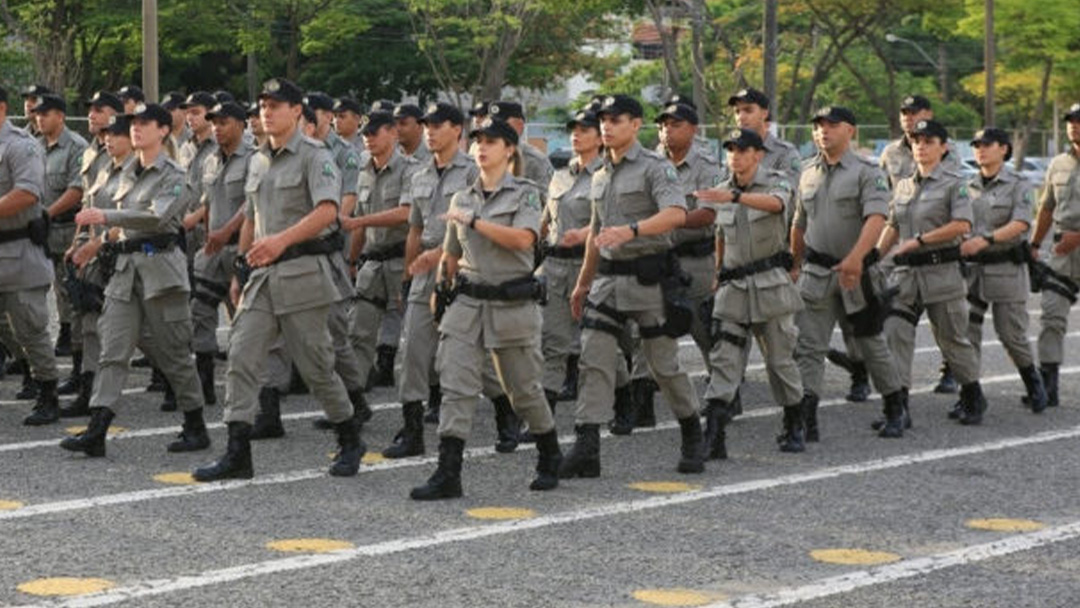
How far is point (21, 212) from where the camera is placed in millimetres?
11359

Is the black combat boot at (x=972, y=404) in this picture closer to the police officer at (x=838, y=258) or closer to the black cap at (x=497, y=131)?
the police officer at (x=838, y=258)

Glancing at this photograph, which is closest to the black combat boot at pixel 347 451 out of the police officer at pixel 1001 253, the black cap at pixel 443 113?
the black cap at pixel 443 113

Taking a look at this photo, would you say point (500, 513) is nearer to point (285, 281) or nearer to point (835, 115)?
point (285, 281)

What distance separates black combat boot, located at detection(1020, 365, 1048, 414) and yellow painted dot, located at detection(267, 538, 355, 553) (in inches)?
232

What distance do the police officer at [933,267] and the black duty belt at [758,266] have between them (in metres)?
1.47

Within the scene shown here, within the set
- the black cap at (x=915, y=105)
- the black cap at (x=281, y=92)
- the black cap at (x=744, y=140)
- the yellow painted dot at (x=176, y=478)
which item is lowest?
the yellow painted dot at (x=176, y=478)

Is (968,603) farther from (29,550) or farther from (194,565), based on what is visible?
(29,550)

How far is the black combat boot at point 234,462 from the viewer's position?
9.11 metres

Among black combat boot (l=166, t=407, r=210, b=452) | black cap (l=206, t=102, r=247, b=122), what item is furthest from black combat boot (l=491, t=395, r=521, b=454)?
black cap (l=206, t=102, r=247, b=122)

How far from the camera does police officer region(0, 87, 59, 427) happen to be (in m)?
11.1

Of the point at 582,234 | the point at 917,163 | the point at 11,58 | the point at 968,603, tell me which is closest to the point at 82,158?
the point at 582,234

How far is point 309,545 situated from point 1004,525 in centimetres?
294

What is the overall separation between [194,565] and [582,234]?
3.45 m

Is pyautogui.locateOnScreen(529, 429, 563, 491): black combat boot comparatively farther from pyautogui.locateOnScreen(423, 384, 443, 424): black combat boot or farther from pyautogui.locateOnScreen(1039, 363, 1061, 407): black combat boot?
pyautogui.locateOnScreen(1039, 363, 1061, 407): black combat boot
